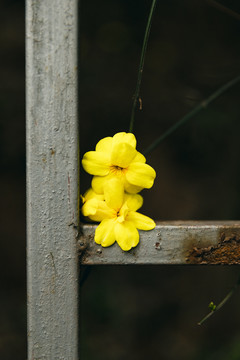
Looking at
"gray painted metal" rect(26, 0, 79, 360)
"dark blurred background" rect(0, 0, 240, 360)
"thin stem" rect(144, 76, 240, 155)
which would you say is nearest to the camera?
"gray painted metal" rect(26, 0, 79, 360)

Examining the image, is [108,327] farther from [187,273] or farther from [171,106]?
[171,106]

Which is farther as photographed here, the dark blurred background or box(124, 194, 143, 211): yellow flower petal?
the dark blurred background

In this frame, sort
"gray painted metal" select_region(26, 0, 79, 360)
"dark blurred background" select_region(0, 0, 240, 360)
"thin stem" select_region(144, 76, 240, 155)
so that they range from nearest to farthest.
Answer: "gray painted metal" select_region(26, 0, 79, 360) < "thin stem" select_region(144, 76, 240, 155) < "dark blurred background" select_region(0, 0, 240, 360)

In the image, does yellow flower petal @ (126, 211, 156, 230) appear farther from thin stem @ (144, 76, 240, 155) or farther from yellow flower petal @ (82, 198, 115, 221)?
thin stem @ (144, 76, 240, 155)

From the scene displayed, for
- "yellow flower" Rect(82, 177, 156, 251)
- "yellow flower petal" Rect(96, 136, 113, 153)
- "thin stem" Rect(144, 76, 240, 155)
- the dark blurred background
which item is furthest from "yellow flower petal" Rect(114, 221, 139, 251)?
the dark blurred background

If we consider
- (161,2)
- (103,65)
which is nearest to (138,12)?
(161,2)

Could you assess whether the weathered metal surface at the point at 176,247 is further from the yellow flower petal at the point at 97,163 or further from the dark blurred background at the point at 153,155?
the dark blurred background at the point at 153,155

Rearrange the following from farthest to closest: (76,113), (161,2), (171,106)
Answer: (171,106) → (161,2) → (76,113)
